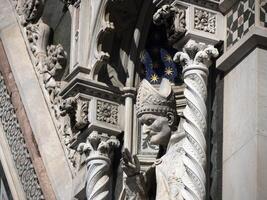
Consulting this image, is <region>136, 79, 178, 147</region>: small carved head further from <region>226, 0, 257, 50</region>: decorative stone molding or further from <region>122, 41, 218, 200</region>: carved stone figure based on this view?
<region>226, 0, 257, 50</region>: decorative stone molding

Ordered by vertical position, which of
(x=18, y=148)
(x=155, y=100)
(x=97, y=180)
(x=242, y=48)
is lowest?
(x=97, y=180)

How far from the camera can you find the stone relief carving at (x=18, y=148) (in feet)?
37.3

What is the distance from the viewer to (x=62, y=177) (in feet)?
34.9

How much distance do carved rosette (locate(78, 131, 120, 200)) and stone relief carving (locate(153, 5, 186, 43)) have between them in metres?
1.23

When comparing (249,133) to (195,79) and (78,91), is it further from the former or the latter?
(78,91)

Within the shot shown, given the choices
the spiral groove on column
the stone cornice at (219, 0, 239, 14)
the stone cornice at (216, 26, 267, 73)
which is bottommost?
the spiral groove on column

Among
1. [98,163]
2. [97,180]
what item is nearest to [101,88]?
[98,163]

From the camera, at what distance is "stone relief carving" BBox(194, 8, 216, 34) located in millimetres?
8844

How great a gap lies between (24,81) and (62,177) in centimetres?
148

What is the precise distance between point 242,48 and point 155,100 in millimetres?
805

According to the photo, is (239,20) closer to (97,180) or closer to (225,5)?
(225,5)

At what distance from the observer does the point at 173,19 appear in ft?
29.2

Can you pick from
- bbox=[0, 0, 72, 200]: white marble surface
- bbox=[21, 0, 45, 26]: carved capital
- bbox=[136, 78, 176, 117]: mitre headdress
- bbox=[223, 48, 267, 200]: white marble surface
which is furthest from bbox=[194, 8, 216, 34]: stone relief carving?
bbox=[21, 0, 45, 26]: carved capital

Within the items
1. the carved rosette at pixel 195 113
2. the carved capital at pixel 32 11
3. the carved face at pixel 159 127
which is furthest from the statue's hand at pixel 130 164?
the carved capital at pixel 32 11
